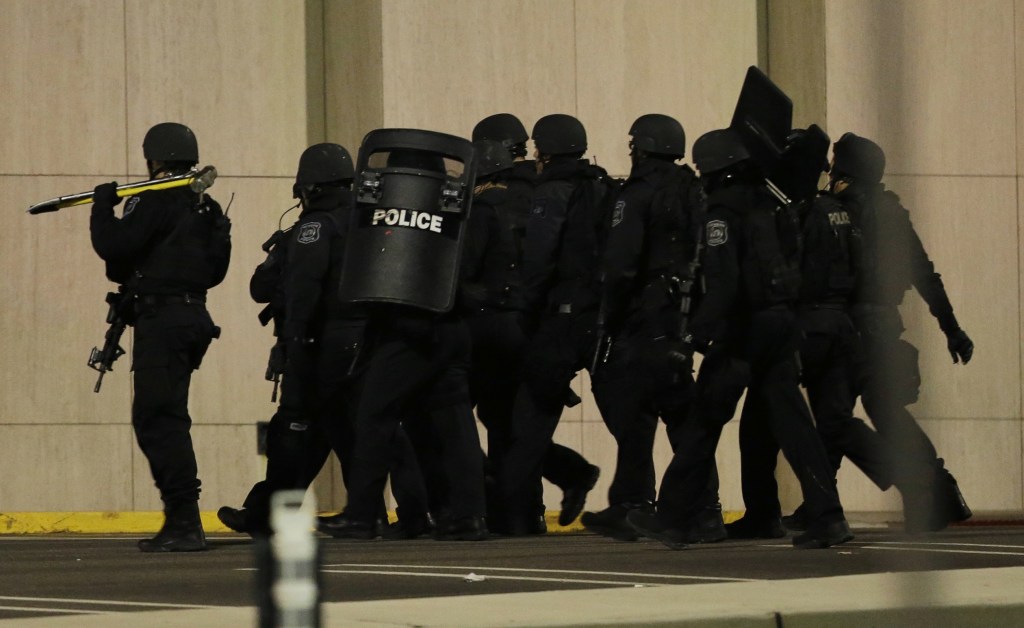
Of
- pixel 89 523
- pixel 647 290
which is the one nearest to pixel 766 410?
pixel 647 290

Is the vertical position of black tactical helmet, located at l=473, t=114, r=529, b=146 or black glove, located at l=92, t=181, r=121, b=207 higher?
black tactical helmet, located at l=473, t=114, r=529, b=146

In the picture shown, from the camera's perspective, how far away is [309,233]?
11.4m

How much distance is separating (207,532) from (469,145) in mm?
4263

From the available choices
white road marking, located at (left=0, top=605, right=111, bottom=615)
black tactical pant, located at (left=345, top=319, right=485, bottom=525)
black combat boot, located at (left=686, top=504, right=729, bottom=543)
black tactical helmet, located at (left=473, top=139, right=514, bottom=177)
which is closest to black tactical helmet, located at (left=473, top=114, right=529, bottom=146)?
black tactical helmet, located at (left=473, top=139, right=514, bottom=177)

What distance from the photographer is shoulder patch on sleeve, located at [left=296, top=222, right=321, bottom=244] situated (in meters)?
11.4

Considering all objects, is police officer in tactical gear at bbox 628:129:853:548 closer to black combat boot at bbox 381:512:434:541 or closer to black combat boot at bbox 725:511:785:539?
black combat boot at bbox 725:511:785:539

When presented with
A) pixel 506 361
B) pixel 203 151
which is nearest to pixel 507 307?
pixel 506 361

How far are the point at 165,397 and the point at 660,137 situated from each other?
285cm

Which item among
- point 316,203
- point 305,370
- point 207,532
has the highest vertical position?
point 316,203

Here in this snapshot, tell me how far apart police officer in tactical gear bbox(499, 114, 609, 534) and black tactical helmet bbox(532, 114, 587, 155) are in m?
0.22

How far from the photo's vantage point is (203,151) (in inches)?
621

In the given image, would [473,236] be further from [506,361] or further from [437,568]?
[437,568]

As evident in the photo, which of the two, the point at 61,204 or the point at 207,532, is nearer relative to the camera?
the point at 61,204

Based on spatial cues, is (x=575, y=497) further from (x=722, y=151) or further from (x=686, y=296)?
(x=722, y=151)
